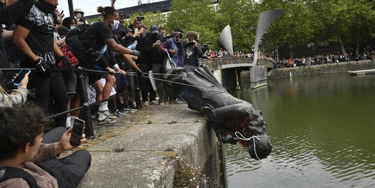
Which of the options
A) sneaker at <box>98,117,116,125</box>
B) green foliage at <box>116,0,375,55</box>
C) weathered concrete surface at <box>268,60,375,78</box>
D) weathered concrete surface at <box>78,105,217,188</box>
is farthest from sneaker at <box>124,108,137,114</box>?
green foliage at <box>116,0,375,55</box>

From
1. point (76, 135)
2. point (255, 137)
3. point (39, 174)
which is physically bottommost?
point (255, 137)

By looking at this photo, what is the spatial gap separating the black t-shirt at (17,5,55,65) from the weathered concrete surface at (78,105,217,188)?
1.00 m

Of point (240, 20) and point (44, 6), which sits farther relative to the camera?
point (240, 20)

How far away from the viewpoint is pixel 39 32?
10.8 ft

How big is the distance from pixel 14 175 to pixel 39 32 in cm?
195

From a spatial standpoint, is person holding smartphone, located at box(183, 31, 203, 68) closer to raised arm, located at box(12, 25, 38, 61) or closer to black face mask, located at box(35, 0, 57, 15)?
black face mask, located at box(35, 0, 57, 15)

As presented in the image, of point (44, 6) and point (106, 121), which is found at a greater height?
point (44, 6)

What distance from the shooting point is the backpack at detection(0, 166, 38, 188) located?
1.63 meters

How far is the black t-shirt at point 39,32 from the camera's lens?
315 centimetres

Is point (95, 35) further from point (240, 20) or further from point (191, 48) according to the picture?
point (240, 20)

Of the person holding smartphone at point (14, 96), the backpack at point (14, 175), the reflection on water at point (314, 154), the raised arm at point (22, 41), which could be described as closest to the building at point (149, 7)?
the reflection on water at point (314, 154)

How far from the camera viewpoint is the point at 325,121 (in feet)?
37.1

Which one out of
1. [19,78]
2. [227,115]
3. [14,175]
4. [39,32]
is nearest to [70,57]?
[39,32]

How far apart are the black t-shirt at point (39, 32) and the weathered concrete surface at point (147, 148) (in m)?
1.00
